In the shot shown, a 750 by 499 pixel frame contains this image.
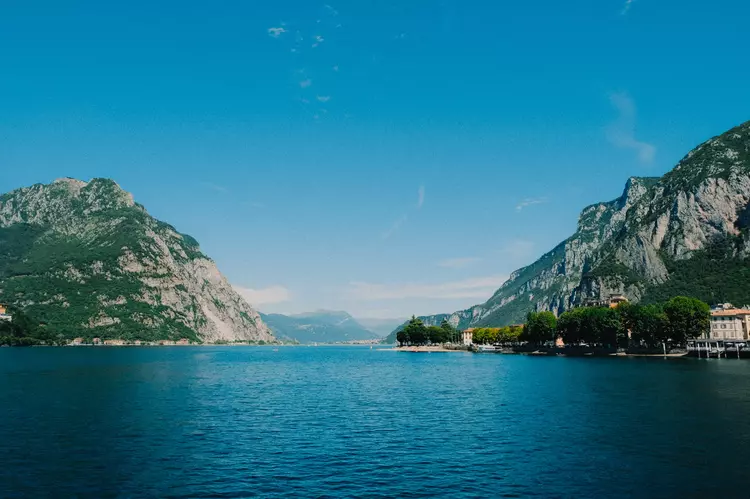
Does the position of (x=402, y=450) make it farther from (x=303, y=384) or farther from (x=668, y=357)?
(x=668, y=357)

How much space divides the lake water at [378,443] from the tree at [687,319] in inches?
3476

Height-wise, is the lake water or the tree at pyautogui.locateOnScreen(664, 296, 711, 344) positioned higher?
the tree at pyautogui.locateOnScreen(664, 296, 711, 344)

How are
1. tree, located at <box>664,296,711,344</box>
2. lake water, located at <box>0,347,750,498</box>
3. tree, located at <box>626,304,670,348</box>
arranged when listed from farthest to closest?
Result: 1. tree, located at <box>626,304,670,348</box>
2. tree, located at <box>664,296,711,344</box>
3. lake water, located at <box>0,347,750,498</box>

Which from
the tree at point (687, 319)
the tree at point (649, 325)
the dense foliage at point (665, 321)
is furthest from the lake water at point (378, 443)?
the tree at point (649, 325)

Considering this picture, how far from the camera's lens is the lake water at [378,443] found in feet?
113

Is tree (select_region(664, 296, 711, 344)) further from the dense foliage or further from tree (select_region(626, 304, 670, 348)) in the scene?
tree (select_region(626, 304, 670, 348))

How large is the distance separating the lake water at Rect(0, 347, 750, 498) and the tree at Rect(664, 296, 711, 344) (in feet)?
290

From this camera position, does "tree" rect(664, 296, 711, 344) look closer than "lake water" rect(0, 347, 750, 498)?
No

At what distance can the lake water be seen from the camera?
3441 centimetres

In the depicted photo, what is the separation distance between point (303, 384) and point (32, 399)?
4659 cm

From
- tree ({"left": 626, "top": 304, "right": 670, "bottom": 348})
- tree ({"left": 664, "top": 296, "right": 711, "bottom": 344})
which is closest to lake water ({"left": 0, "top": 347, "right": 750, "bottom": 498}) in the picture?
tree ({"left": 664, "top": 296, "right": 711, "bottom": 344})

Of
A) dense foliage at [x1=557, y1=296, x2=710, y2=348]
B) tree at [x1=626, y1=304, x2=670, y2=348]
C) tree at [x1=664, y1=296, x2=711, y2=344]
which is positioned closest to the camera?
tree at [x1=664, y1=296, x2=711, y2=344]

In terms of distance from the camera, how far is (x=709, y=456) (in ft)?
135

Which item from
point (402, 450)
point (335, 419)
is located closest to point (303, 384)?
point (335, 419)
